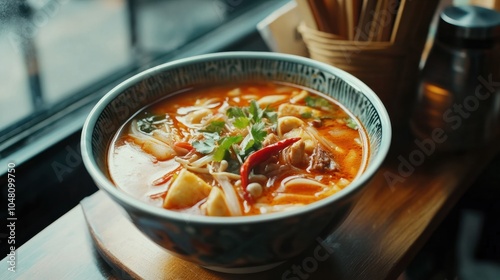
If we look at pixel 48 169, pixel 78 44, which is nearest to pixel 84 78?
pixel 78 44

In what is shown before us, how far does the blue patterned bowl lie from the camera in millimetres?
896

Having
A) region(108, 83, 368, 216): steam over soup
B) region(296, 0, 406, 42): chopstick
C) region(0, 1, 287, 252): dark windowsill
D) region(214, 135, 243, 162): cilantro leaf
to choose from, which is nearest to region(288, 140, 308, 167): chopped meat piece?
region(108, 83, 368, 216): steam over soup

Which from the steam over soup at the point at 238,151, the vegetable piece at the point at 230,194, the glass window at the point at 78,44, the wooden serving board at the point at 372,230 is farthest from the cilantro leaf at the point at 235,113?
the glass window at the point at 78,44

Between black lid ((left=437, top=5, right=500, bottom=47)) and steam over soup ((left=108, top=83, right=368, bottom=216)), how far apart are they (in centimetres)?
38

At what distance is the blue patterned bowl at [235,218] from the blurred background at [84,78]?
17.0 inches

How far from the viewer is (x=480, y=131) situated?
1.51 metres

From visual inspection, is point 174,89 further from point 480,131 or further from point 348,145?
point 480,131

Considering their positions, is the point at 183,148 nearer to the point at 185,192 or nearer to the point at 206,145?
the point at 206,145

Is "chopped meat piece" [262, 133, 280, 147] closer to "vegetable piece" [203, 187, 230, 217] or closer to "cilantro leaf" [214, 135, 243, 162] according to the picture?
"cilantro leaf" [214, 135, 243, 162]

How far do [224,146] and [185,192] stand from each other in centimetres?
16

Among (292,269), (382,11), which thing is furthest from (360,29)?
(292,269)

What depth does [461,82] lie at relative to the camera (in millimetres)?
1443

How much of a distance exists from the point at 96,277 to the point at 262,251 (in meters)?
0.44

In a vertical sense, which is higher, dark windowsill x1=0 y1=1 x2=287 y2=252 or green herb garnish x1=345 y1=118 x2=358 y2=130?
Answer: green herb garnish x1=345 y1=118 x2=358 y2=130
